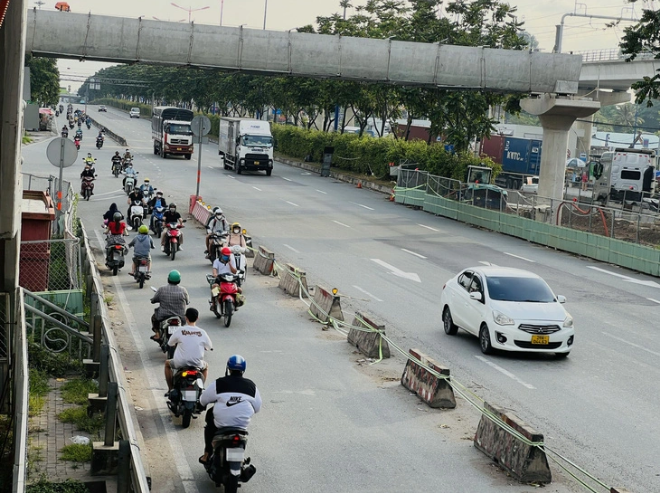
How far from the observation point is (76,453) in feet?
36.4

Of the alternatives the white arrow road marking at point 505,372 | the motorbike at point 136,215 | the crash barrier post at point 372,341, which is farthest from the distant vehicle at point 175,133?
the white arrow road marking at point 505,372

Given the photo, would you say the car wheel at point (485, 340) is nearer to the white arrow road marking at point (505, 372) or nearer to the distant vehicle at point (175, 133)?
the white arrow road marking at point (505, 372)

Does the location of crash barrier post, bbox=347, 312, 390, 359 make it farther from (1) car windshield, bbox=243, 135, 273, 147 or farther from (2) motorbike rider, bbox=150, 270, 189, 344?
(1) car windshield, bbox=243, 135, 273, 147

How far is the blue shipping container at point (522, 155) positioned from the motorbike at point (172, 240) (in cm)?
4726

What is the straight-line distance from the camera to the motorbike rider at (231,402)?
33.7ft

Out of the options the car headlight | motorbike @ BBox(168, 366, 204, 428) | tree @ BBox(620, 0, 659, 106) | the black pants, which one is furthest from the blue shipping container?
the black pants

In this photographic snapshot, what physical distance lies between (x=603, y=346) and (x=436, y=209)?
25.4m

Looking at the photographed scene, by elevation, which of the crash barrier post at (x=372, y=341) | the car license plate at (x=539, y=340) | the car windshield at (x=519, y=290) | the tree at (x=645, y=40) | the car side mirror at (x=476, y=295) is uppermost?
the tree at (x=645, y=40)

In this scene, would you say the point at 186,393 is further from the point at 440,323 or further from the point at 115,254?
the point at 115,254

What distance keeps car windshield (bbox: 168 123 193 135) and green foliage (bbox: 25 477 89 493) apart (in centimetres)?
6204

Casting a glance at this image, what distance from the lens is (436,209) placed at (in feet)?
145

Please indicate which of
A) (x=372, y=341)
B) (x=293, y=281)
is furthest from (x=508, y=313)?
(x=293, y=281)

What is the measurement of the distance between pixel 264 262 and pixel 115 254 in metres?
4.08

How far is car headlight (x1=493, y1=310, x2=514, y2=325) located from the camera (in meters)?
17.4
